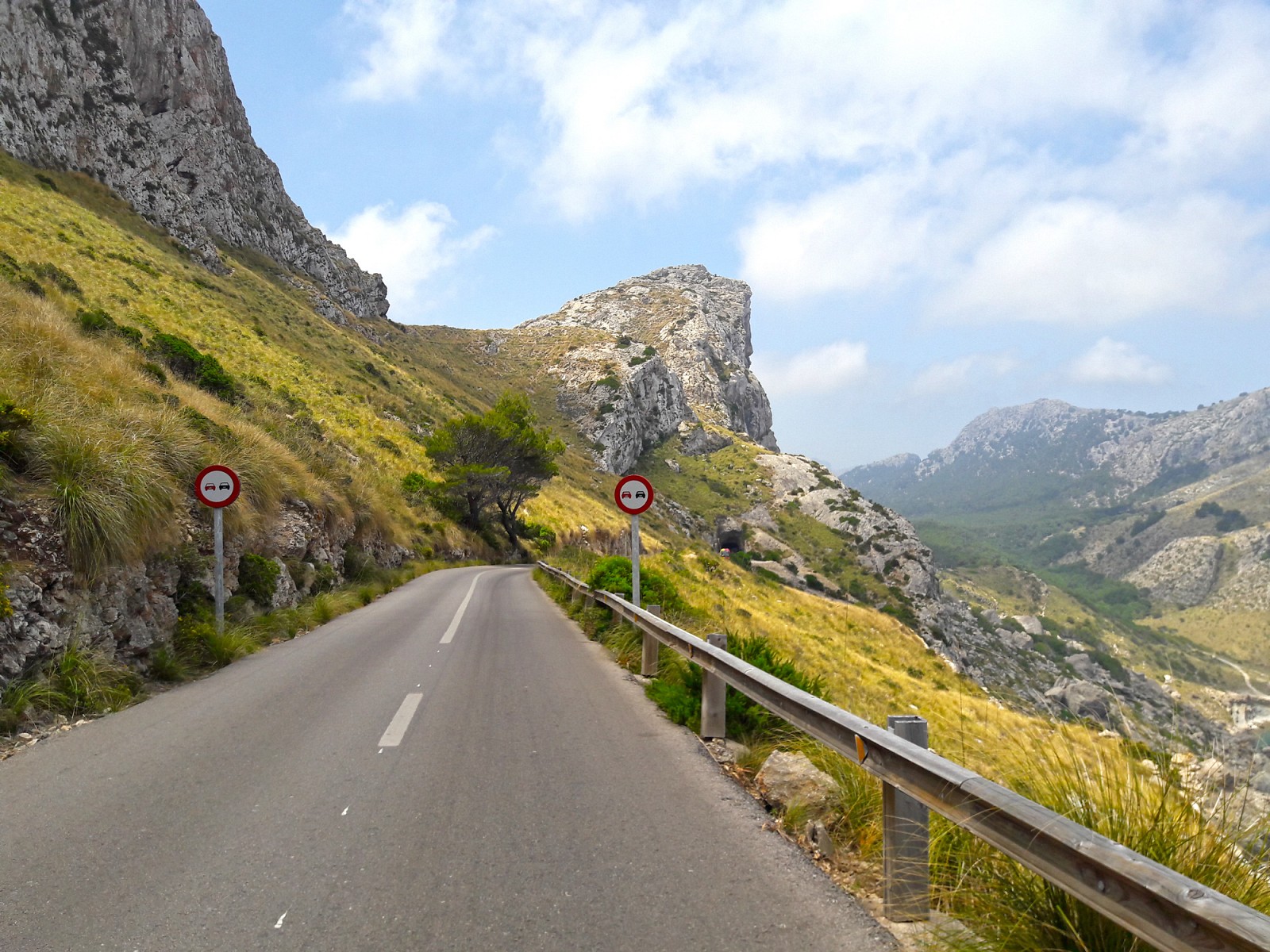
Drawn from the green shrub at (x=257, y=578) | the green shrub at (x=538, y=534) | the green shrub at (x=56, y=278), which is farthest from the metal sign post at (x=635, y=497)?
the green shrub at (x=538, y=534)

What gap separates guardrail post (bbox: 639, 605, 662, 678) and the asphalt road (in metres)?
1.47

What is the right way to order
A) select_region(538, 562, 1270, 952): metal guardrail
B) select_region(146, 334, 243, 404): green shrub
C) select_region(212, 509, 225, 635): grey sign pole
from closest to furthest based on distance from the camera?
select_region(538, 562, 1270, 952): metal guardrail
select_region(212, 509, 225, 635): grey sign pole
select_region(146, 334, 243, 404): green shrub

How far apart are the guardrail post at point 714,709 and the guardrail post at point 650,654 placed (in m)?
2.73

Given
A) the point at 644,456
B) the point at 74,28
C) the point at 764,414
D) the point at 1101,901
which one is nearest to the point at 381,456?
the point at 1101,901

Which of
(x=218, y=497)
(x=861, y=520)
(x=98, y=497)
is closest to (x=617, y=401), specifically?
(x=861, y=520)

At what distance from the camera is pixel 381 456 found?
41.4m

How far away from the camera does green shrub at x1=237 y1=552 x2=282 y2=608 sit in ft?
42.5

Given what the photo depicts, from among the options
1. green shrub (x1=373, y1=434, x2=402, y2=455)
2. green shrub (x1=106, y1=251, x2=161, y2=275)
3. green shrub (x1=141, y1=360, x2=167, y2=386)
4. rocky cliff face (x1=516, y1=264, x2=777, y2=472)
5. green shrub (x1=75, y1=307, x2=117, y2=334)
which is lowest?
green shrub (x1=141, y1=360, x2=167, y2=386)

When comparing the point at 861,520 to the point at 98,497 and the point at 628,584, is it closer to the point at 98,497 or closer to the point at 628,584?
the point at 628,584

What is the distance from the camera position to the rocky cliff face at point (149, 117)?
186ft

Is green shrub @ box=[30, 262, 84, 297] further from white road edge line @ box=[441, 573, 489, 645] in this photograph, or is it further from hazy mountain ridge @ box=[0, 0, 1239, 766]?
white road edge line @ box=[441, 573, 489, 645]

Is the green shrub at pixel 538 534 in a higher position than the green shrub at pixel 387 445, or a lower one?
lower

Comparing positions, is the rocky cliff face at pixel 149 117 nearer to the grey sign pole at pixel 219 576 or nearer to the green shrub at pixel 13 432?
the grey sign pole at pixel 219 576

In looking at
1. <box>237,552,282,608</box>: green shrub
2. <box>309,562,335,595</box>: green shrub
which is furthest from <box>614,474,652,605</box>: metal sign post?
<box>309,562,335,595</box>: green shrub
